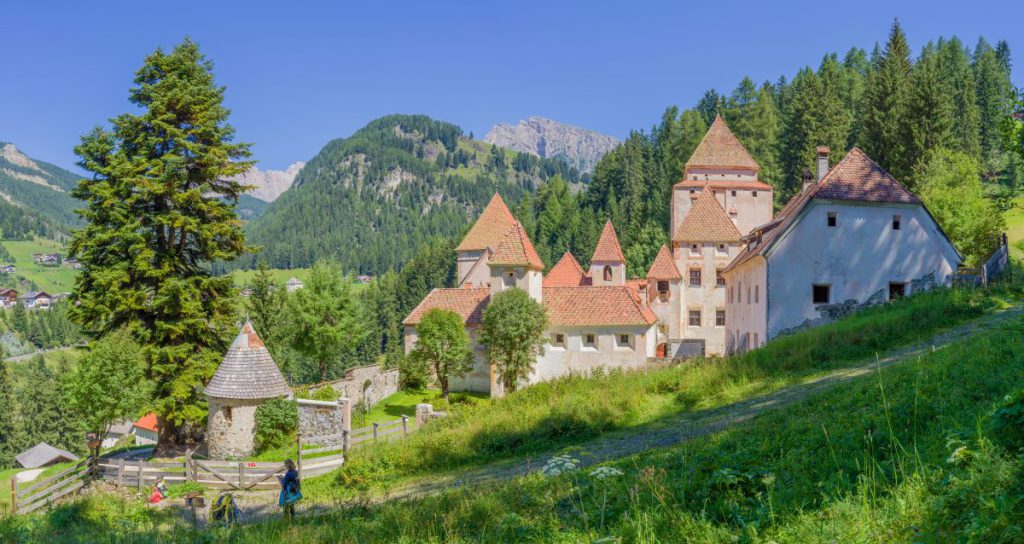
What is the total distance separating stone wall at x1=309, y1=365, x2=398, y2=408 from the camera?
36469mm

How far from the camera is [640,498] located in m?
7.58

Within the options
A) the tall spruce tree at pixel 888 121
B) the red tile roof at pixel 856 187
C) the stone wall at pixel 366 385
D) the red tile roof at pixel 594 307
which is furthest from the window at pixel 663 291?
the tall spruce tree at pixel 888 121

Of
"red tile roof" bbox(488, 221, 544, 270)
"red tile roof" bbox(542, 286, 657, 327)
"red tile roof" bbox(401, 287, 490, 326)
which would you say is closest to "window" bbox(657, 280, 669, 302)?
"red tile roof" bbox(542, 286, 657, 327)

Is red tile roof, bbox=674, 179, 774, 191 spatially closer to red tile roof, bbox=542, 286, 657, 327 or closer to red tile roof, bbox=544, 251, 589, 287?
red tile roof, bbox=544, 251, 589, 287

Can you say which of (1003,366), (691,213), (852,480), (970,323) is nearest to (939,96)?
(691,213)

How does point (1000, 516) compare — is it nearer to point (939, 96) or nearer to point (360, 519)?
point (360, 519)

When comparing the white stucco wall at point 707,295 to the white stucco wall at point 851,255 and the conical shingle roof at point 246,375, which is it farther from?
the conical shingle roof at point 246,375

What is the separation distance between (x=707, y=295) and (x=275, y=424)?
104ft

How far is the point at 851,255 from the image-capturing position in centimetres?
2694

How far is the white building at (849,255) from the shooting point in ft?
88.2

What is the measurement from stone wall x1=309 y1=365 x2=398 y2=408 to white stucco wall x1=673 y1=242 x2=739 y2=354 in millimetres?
20594

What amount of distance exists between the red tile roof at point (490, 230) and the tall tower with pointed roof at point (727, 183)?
14329mm

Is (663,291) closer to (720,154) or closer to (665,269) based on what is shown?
(665,269)

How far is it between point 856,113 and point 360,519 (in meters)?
82.7
